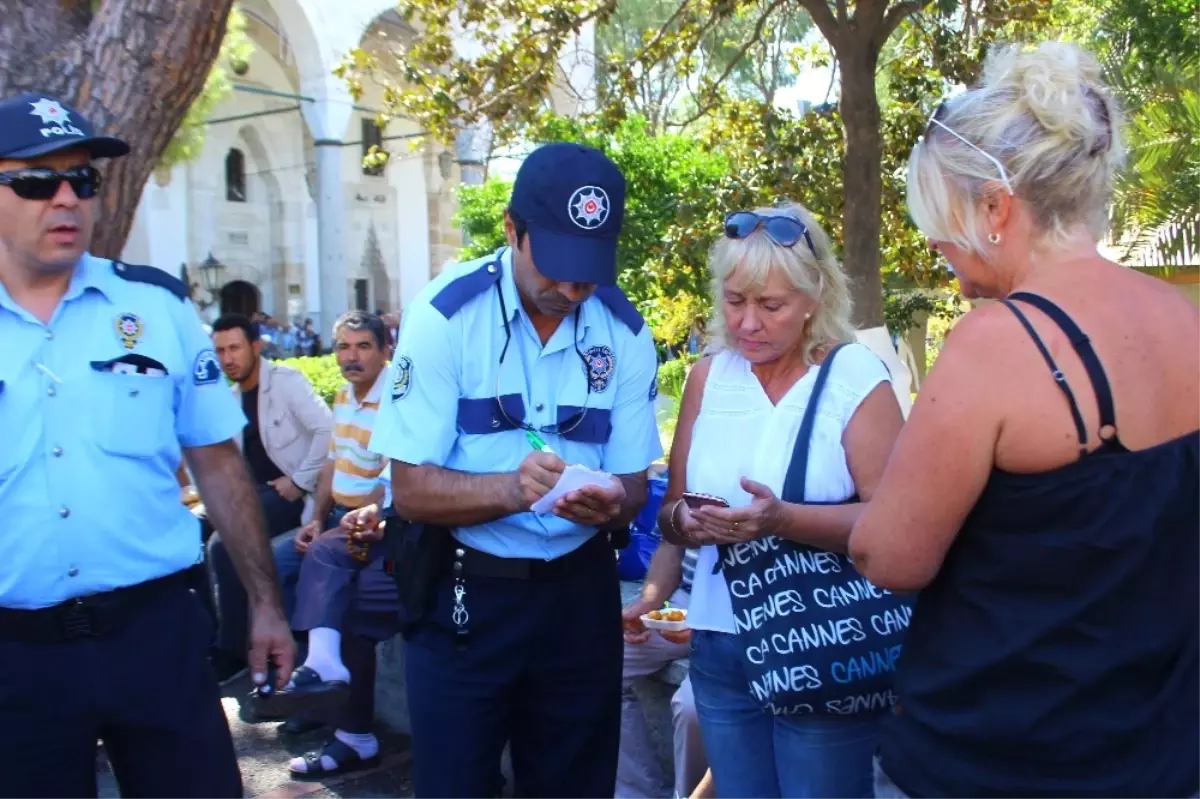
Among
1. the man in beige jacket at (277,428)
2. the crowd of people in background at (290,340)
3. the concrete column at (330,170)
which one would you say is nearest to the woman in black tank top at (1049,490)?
the man in beige jacket at (277,428)

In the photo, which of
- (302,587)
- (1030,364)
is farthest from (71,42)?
(1030,364)

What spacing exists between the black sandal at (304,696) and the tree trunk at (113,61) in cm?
172

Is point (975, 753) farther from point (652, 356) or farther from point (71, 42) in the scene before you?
point (71, 42)

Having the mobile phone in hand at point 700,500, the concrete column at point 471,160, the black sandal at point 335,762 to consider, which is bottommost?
the black sandal at point 335,762

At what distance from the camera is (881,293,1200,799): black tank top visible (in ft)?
5.43

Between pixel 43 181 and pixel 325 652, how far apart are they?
7.77 feet

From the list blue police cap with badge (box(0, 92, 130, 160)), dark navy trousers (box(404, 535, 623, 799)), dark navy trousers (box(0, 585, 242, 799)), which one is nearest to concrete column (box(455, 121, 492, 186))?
blue police cap with badge (box(0, 92, 130, 160))

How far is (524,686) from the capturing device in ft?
9.15

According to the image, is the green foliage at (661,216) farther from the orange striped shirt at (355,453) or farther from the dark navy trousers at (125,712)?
the dark navy trousers at (125,712)

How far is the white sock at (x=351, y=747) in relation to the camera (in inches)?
190

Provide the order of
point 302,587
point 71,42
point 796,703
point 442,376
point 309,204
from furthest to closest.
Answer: point 309,204
point 302,587
point 71,42
point 442,376
point 796,703

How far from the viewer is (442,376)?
2.63 m

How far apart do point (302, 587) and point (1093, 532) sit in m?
3.59

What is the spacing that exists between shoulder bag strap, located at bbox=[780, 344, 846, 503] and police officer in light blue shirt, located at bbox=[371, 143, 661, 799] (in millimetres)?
383
